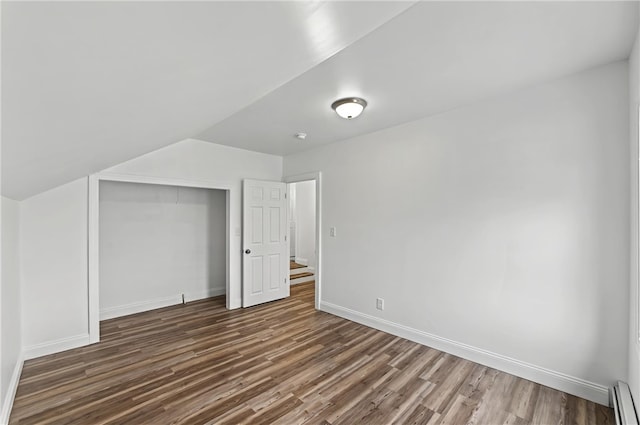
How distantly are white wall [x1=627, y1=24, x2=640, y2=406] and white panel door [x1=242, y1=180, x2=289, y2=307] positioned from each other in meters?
4.09

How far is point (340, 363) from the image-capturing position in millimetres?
2785

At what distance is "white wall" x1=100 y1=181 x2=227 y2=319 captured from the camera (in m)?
3.96

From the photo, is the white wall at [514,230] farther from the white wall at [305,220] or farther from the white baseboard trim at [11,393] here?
the white wall at [305,220]

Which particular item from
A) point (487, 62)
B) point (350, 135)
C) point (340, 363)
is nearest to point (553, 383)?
point (340, 363)

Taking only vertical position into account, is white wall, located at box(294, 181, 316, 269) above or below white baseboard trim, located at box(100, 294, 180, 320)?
above

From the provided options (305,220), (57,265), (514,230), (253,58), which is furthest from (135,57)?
(305,220)

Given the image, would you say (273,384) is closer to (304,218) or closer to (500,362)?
(500,362)

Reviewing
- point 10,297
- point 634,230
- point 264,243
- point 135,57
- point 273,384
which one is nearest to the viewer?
point 135,57

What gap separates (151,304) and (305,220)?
14.9ft

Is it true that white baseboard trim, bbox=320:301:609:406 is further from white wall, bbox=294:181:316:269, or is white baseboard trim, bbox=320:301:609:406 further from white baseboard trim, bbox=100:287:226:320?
white wall, bbox=294:181:316:269

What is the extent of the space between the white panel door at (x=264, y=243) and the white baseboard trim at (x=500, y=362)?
62.2 inches

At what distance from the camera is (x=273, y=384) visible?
95.7 inches

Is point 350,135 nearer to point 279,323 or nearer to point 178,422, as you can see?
point 279,323

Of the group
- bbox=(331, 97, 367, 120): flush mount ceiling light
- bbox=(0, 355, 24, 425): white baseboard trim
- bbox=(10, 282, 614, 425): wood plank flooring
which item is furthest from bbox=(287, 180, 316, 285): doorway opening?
bbox=(0, 355, 24, 425): white baseboard trim
